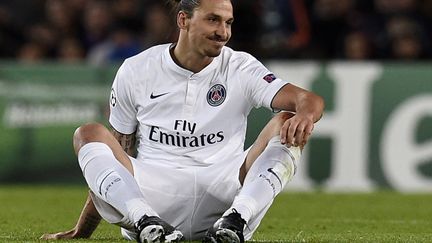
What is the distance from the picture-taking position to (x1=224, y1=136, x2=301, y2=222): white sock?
19.8 ft

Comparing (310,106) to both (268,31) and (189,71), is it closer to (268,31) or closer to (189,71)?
(189,71)

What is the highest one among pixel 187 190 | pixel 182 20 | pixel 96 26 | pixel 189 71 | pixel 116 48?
pixel 182 20

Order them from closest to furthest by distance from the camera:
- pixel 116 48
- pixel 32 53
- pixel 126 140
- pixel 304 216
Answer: pixel 126 140, pixel 304 216, pixel 116 48, pixel 32 53

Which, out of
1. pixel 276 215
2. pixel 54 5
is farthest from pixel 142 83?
pixel 54 5

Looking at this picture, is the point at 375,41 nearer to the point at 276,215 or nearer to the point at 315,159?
the point at 315,159

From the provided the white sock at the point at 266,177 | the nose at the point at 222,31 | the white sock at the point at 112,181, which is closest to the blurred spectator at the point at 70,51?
the nose at the point at 222,31

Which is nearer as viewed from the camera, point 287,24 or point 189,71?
point 189,71

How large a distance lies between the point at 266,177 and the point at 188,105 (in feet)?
2.36

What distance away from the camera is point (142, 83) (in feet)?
21.7

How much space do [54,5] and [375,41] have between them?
4.59 metres

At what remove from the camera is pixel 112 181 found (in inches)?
239

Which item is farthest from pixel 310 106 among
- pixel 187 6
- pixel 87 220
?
pixel 87 220

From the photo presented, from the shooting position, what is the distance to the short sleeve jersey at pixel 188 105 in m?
6.50

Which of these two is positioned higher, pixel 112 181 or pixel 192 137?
pixel 192 137
